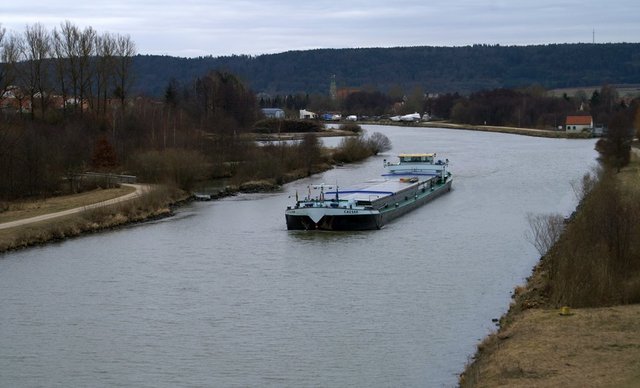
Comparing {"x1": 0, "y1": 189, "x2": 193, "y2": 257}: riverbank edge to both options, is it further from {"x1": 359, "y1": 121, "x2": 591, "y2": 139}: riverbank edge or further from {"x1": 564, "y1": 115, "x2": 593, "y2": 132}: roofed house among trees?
{"x1": 564, "y1": 115, "x2": 593, "y2": 132}: roofed house among trees

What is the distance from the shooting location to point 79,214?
3616 cm

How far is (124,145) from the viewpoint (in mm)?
56844

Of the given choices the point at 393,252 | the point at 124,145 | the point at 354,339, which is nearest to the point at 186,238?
the point at 393,252

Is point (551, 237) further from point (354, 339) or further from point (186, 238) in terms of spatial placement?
point (186, 238)

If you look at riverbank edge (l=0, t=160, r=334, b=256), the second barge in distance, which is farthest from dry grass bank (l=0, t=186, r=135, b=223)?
the second barge in distance

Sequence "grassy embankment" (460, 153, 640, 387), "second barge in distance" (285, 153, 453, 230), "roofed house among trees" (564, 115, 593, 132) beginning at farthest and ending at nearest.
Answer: "roofed house among trees" (564, 115, 593, 132) → "second barge in distance" (285, 153, 453, 230) → "grassy embankment" (460, 153, 640, 387)

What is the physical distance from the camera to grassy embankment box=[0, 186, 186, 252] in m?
32.1

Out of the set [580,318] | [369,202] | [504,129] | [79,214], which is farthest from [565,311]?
[504,129]

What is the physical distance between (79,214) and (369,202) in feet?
36.1

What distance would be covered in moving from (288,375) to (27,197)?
28.1 m

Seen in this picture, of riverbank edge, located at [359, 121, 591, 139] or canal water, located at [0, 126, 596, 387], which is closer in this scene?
canal water, located at [0, 126, 596, 387]

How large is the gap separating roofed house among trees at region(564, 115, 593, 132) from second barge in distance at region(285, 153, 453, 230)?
200 feet

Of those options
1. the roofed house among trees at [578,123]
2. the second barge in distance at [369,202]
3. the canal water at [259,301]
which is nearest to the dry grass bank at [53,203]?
the canal water at [259,301]

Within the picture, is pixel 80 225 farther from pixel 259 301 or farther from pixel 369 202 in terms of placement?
pixel 259 301
